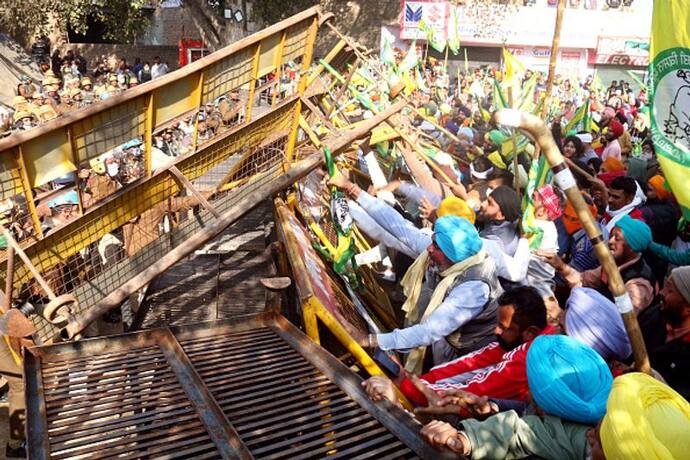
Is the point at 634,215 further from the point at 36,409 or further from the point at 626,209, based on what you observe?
the point at 36,409

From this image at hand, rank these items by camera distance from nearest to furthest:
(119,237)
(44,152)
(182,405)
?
1. (182,405)
2. (44,152)
3. (119,237)

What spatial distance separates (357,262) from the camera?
4961mm

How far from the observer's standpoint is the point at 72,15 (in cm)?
2116

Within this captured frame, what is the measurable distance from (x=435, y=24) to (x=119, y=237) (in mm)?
23866

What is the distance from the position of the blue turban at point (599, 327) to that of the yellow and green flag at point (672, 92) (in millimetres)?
652

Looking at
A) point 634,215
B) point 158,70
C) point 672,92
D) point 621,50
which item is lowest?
point 621,50

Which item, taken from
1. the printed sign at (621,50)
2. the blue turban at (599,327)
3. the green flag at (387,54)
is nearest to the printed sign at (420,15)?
the printed sign at (621,50)

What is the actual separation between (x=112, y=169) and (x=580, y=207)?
6.27 metres

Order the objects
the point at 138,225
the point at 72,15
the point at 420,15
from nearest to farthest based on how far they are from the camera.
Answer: the point at 138,225 → the point at 72,15 → the point at 420,15

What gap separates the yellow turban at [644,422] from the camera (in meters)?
1.59

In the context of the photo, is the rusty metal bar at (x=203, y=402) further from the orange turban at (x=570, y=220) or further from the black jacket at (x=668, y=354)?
the orange turban at (x=570, y=220)

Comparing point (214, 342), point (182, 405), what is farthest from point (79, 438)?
point (214, 342)

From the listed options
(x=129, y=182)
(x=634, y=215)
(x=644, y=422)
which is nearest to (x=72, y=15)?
(x=129, y=182)

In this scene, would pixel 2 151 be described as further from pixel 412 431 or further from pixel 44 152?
pixel 412 431
